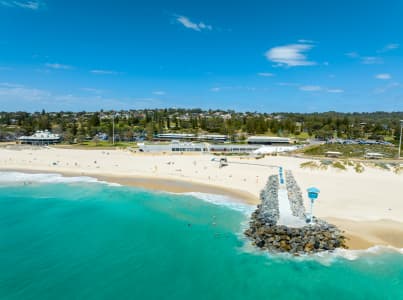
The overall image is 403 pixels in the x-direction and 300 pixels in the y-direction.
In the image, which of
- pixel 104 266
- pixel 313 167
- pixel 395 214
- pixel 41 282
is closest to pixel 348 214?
pixel 395 214

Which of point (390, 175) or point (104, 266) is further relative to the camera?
point (390, 175)

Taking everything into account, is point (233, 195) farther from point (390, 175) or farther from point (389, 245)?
point (390, 175)

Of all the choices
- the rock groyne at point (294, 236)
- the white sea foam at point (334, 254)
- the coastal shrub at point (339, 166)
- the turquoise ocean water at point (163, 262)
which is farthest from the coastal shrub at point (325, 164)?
the white sea foam at point (334, 254)

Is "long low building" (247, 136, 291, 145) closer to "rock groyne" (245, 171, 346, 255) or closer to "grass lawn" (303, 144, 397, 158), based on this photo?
"grass lawn" (303, 144, 397, 158)

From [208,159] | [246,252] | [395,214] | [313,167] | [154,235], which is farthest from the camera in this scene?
[208,159]

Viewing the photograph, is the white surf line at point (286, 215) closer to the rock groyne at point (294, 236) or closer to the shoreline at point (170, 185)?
the rock groyne at point (294, 236)

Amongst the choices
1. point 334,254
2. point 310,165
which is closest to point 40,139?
point 310,165
